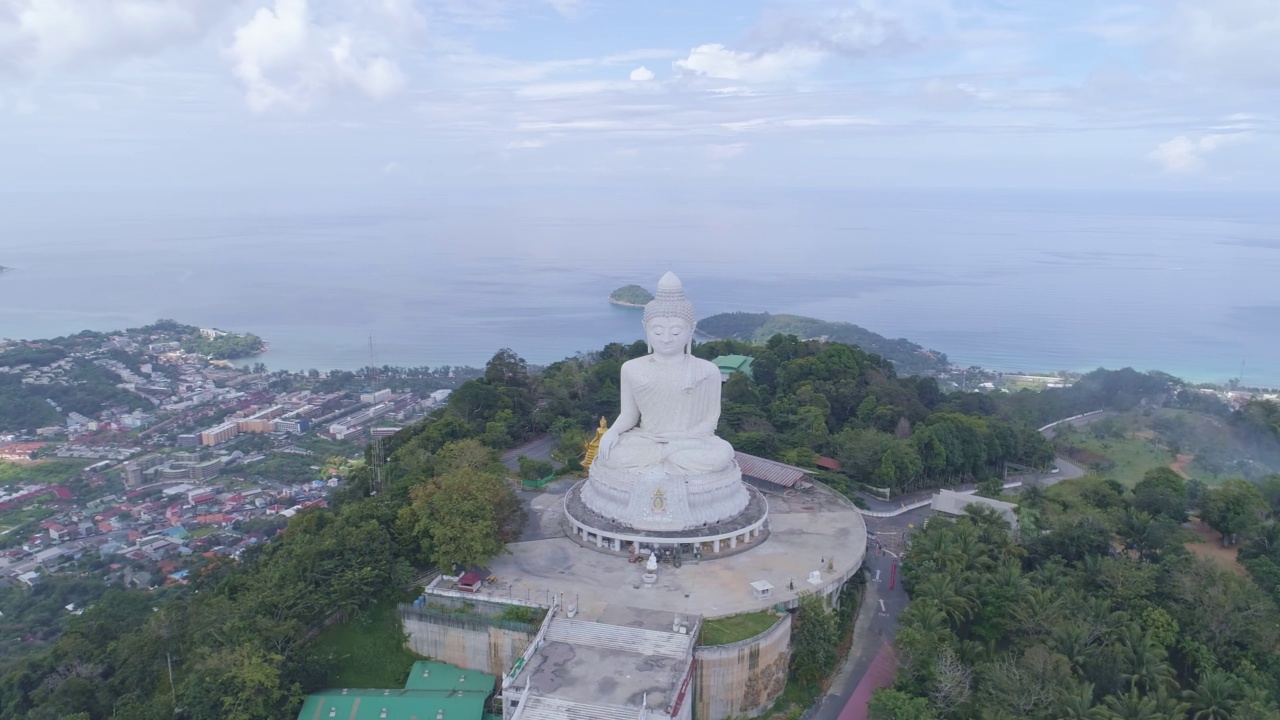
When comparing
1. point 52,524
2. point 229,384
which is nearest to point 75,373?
point 229,384

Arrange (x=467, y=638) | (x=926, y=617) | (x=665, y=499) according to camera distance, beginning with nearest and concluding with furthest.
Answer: (x=926, y=617) → (x=467, y=638) → (x=665, y=499)

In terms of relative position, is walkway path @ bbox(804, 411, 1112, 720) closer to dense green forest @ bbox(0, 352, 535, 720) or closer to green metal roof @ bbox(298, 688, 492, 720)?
green metal roof @ bbox(298, 688, 492, 720)

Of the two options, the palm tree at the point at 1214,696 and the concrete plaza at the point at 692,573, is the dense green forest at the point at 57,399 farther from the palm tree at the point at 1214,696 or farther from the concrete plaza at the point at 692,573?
the palm tree at the point at 1214,696

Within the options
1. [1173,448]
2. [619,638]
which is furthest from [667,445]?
[1173,448]

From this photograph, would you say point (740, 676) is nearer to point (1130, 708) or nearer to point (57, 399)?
point (1130, 708)

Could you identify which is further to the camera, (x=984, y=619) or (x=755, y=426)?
(x=755, y=426)

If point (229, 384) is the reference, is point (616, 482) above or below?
above

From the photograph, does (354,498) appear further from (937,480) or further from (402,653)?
(937,480)

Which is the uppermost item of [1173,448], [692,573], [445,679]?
[692,573]
